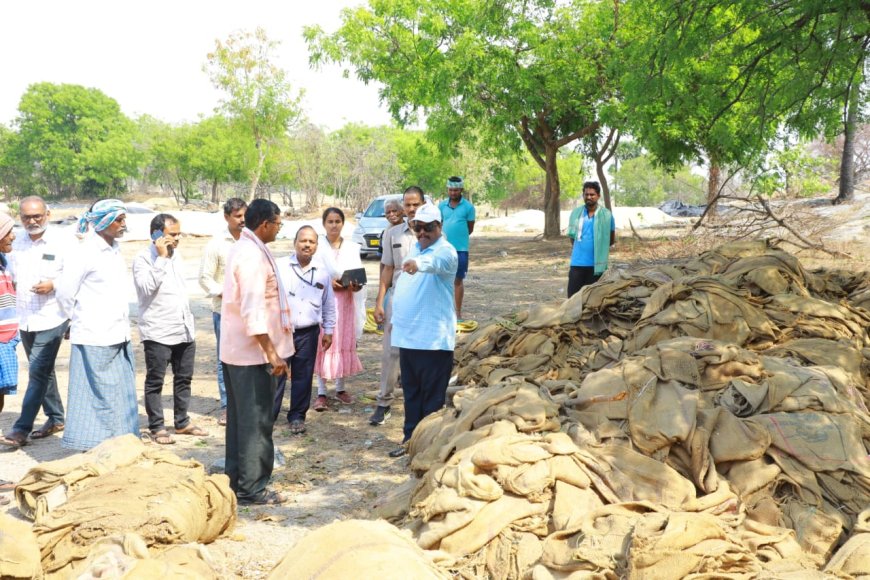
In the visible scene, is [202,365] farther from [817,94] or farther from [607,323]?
[817,94]

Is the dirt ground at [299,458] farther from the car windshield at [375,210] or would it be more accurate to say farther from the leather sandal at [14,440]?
the car windshield at [375,210]

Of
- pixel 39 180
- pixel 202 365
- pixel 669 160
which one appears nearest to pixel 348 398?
pixel 202 365

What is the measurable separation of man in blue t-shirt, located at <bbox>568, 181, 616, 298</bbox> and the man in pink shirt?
4188 millimetres

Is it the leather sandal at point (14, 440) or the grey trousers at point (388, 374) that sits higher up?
the grey trousers at point (388, 374)

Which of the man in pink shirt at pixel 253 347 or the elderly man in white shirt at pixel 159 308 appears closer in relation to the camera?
the man in pink shirt at pixel 253 347

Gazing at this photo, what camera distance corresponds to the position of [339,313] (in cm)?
646

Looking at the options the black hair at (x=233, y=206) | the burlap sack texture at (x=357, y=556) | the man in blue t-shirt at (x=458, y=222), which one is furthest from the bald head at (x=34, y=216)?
the man in blue t-shirt at (x=458, y=222)

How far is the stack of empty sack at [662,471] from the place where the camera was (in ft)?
10.0

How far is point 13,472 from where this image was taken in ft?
15.9

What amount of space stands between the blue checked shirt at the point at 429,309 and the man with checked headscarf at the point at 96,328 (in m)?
1.80

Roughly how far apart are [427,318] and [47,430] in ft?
9.96

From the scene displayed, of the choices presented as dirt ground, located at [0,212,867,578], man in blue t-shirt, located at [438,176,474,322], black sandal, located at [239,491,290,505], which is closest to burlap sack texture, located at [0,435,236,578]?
dirt ground, located at [0,212,867,578]

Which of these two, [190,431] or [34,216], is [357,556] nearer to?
[190,431]

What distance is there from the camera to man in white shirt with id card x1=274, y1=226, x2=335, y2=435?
5.79 m
